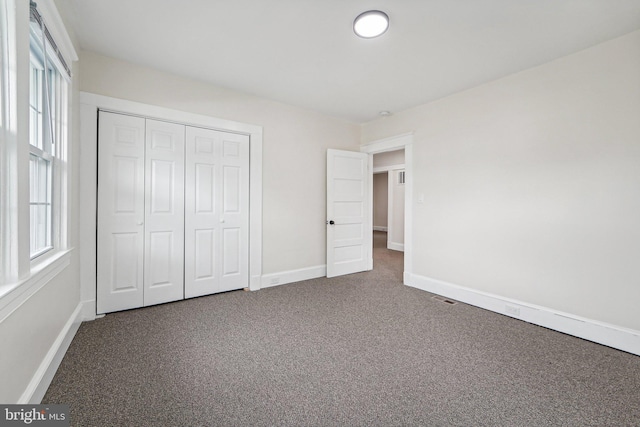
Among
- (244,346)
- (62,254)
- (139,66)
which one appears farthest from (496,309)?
(139,66)

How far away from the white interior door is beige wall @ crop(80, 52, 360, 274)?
0.47 ft

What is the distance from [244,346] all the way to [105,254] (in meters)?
1.79

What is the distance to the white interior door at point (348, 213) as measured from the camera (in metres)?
4.36

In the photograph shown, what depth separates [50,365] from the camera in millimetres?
1758

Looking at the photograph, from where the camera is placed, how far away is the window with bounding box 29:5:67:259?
1729 millimetres

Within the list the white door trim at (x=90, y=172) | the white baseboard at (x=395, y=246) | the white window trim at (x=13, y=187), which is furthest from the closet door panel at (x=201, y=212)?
the white baseboard at (x=395, y=246)

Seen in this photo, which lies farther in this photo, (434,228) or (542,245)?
(434,228)

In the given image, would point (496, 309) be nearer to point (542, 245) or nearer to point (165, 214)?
point (542, 245)

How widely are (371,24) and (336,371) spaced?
8.61ft

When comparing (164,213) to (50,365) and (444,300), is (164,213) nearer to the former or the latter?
(50,365)

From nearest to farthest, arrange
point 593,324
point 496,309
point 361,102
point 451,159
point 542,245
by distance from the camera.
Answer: point 593,324 → point 542,245 → point 496,309 → point 451,159 → point 361,102

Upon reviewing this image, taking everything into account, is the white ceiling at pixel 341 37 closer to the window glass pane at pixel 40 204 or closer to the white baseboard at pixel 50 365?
the window glass pane at pixel 40 204

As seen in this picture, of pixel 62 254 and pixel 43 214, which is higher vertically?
pixel 43 214

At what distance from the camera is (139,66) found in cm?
290
